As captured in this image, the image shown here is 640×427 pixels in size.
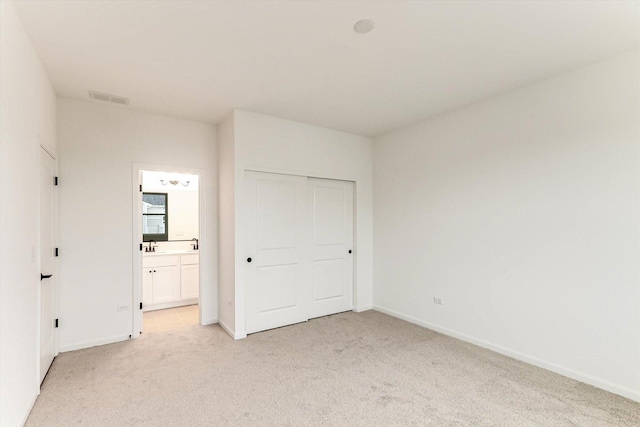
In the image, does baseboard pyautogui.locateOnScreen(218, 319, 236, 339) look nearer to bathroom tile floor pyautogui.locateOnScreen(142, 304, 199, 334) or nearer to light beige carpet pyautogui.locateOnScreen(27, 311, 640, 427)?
light beige carpet pyautogui.locateOnScreen(27, 311, 640, 427)

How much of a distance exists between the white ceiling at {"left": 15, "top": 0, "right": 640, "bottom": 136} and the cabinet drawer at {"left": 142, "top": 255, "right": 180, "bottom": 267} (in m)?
2.46

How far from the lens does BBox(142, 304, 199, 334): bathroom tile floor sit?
4.07 metres

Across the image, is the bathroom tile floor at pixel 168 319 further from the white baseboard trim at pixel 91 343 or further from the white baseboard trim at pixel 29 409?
the white baseboard trim at pixel 29 409

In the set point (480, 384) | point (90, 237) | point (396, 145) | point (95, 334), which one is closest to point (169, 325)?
point (95, 334)

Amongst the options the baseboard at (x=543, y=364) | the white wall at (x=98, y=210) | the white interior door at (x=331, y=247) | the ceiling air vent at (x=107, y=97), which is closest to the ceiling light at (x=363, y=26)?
the white interior door at (x=331, y=247)

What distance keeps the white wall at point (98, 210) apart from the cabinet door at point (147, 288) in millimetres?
1233

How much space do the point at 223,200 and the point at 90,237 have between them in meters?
1.53

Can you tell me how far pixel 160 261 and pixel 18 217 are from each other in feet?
9.92

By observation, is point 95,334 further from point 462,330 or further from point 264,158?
point 462,330

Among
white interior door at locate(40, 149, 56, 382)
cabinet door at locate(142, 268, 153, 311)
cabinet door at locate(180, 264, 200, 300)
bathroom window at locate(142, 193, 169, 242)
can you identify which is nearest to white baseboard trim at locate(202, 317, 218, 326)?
cabinet door at locate(180, 264, 200, 300)

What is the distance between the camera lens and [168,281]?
498 centimetres

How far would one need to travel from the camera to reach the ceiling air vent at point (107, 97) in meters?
3.25

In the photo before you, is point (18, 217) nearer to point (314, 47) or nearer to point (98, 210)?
point (98, 210)

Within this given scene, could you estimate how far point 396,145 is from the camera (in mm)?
4562
